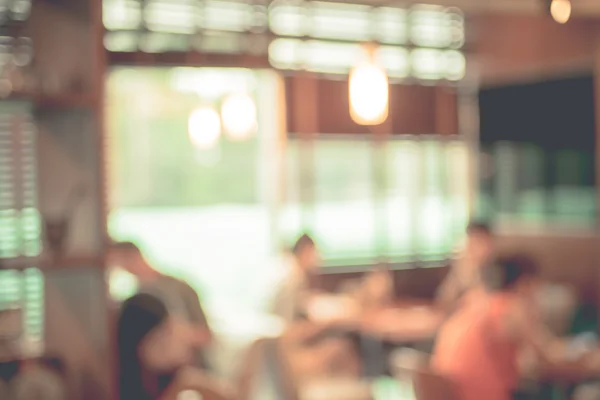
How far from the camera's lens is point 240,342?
15.4 feet

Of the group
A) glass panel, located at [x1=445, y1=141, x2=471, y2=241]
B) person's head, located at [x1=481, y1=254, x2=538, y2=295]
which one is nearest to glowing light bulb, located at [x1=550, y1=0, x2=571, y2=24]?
person's head, located at [x1=481, y1=254, x2=538, y2=295]

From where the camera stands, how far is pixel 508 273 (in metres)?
3.65

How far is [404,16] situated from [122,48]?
3.21 m

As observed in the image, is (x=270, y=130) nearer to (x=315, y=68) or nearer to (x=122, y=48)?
(x=315, y=68)

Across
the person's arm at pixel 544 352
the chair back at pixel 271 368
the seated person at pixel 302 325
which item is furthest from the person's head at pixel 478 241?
the chair back at pixel 271 368

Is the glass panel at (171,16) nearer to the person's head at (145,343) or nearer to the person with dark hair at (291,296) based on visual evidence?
the person with dark hair at (291,296)

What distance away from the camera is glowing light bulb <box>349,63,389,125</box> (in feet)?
12.2

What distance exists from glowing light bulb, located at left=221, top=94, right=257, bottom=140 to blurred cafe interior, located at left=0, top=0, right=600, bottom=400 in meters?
0.02

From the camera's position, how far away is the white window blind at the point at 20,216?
2.70 m

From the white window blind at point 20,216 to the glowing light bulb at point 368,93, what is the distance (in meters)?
1.55

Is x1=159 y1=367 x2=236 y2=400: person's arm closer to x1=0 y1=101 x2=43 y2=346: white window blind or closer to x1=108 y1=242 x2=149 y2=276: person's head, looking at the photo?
x1=0 y1=101 x2=43 y2=346: white window blind

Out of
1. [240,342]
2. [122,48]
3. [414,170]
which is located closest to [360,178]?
[414,170]

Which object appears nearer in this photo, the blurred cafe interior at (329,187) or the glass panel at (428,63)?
the blurred cafe interior at (329,187)

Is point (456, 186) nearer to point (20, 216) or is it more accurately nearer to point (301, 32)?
point (301, 32)
